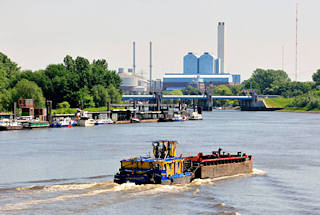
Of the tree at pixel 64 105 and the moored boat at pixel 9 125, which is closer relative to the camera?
the moored boat at pixel 9 125

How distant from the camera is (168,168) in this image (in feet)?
180

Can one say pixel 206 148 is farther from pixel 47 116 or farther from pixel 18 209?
pixel 47 116

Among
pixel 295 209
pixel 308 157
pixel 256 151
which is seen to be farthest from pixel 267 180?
pixel 256 151

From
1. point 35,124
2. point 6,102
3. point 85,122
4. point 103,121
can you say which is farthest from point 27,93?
point 35,124

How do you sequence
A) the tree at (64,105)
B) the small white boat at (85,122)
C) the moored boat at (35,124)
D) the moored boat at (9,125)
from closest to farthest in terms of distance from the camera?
the moored boat at (9,125)
the moored boat at (35,124)
the small white boat at (85,122)
the tree at (64,105)

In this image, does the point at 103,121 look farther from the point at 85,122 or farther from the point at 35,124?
the point at 35,124

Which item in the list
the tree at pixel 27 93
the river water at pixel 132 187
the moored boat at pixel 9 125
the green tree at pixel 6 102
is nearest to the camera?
the river water at pixel 132 187

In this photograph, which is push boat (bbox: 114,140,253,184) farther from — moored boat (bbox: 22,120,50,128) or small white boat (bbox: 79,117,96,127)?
small white boat (bbox: 79,117,96,127)

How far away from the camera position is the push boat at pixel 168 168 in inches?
2126

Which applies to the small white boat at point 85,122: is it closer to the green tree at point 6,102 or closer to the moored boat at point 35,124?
the moored boat at point 35,124

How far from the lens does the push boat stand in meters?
54.0

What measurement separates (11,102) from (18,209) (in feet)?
446

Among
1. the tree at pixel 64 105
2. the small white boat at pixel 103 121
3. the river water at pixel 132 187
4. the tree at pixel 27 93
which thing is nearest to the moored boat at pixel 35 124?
the small white boat at pixel 103 121

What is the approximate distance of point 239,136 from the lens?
129m
